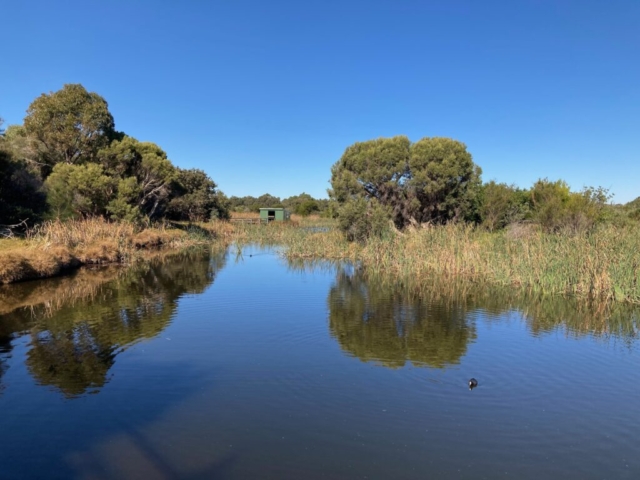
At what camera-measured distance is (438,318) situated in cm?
979

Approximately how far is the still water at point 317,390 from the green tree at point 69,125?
19019mm

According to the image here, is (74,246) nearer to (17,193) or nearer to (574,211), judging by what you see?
(17,193)

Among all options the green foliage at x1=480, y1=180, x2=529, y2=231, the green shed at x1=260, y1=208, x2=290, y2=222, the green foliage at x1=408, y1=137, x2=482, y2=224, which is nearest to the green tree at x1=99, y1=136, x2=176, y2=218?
the green foliage at x1=408, y1=137, x2=482, y2=224

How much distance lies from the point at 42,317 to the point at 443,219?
66.9ft

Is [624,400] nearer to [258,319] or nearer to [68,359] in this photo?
[258,319]

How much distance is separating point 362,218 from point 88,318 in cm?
1538

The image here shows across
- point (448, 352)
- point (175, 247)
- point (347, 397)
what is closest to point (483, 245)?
point (448, 352)

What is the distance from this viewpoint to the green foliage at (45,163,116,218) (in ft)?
78.9

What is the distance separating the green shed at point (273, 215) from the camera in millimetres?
51500

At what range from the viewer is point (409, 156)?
24.7 metres

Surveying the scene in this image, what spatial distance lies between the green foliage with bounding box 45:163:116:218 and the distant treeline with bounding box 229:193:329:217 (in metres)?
39.4

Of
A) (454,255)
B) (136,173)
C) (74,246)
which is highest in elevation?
(136,173)

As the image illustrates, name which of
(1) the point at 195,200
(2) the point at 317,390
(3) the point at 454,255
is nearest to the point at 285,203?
(1) the point at 195,200

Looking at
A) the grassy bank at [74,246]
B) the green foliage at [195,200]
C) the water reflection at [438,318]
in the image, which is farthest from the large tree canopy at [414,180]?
the green foliage at [195,200]
